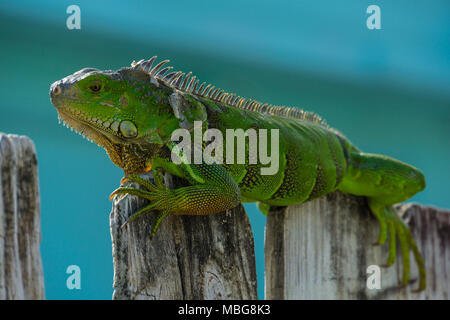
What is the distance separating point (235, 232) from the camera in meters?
2.35

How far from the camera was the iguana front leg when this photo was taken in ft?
6.93

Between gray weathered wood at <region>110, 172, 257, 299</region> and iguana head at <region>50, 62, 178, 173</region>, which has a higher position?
iguana head at <region>50, 62, 178, 173</region>

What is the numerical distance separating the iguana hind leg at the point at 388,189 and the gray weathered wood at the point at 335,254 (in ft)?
0.17

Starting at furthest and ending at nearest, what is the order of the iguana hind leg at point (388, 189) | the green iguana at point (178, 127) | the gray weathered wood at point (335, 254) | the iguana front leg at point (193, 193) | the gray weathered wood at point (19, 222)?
the iguana hind leg at point (388, 189) < the gray weathered wood at point (335, 254) < the green iguana at point (178, 127) < the iguana front leg at point (193, 193) < the gray weathered wood at point (19, 222)

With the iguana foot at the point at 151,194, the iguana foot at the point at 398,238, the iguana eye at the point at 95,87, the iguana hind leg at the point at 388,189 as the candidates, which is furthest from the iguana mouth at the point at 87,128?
the iguana foot at the point at 398,238

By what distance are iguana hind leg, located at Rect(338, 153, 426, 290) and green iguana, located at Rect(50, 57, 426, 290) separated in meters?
0.18

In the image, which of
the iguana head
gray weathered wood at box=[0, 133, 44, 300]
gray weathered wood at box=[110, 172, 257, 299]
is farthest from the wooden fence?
gray weathered wood at box=[0, 133, 44, 300]

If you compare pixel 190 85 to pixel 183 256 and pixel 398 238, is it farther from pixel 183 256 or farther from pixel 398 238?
pixel 398 238

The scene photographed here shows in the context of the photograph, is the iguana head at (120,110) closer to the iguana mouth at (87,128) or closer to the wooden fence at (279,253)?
the iguana mouth at (87,128)

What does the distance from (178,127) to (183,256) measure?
618mm

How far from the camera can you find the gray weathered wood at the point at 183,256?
200 cm

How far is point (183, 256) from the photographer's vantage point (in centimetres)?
219

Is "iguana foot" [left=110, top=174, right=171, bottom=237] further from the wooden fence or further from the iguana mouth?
the iguana mouth

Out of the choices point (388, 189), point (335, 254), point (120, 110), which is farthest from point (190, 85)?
point (388, 189)
